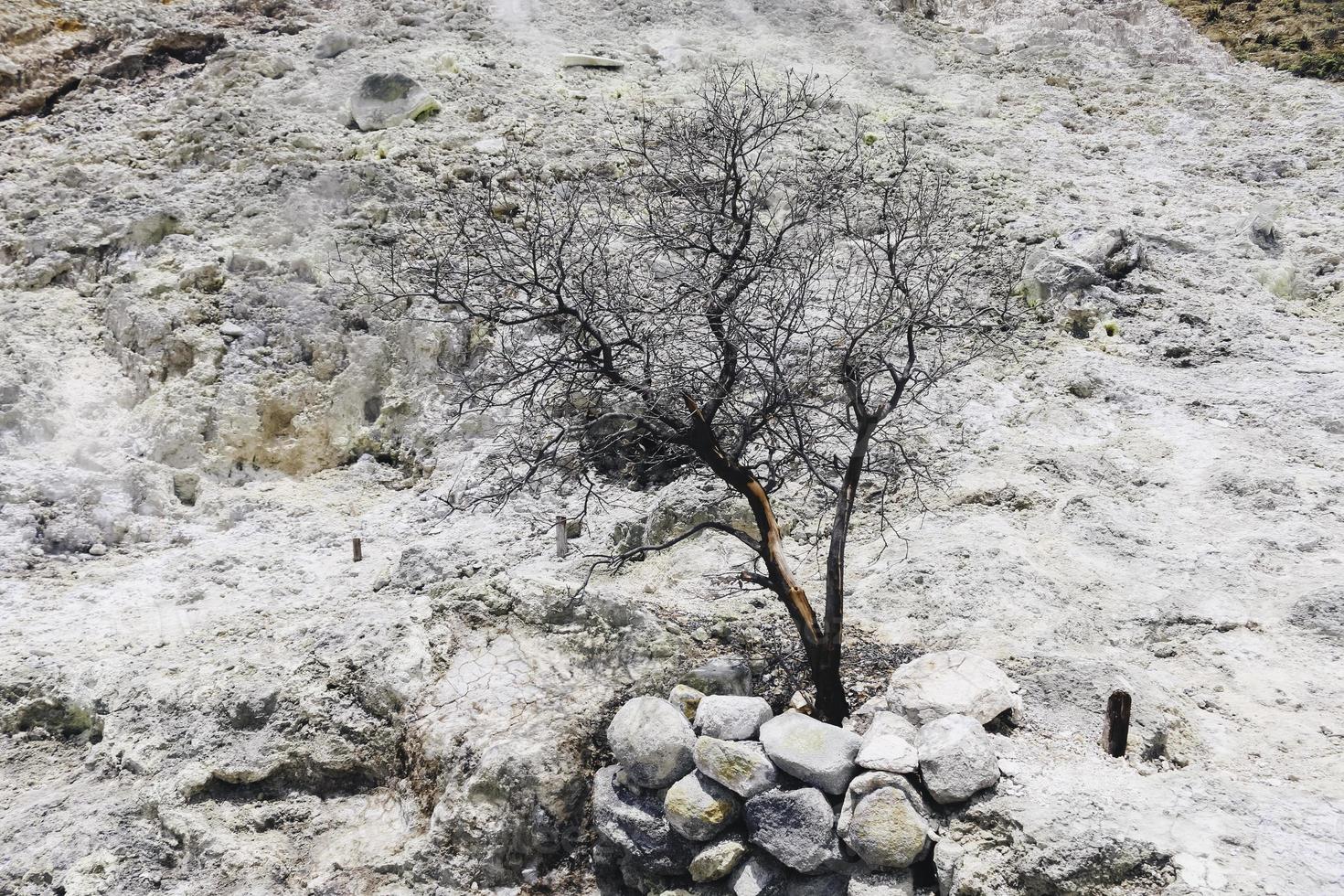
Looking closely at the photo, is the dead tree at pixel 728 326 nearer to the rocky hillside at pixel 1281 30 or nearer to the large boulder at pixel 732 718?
the large boulder at pixel 732 718

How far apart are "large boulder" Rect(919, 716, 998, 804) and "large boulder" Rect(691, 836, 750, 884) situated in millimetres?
862

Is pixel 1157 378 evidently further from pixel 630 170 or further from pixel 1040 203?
pixel 630 170

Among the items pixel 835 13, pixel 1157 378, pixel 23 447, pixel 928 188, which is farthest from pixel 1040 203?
pixel 23 447

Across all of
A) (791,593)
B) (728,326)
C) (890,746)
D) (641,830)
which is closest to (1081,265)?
(728,326)

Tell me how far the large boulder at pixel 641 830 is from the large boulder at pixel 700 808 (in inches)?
3.0

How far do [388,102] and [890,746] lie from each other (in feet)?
29.9

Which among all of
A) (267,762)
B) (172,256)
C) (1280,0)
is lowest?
(267,762)

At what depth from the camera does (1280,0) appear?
43.0ft

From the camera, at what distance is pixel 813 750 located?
4.00 meters

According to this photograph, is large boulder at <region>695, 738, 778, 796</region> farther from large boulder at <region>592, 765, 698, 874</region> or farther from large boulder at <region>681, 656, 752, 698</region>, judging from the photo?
large boulder at <region>681, 656, 752, 698</region>

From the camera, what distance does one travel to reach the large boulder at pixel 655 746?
422cm

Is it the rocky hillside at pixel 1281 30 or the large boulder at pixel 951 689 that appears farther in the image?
the rocky hillside at pixel 1281 30

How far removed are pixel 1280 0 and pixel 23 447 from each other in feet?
52.2

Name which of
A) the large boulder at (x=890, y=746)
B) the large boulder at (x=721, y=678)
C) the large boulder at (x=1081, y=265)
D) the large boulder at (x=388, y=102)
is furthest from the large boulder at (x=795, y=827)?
the large boulder at (x=388, y=102)
